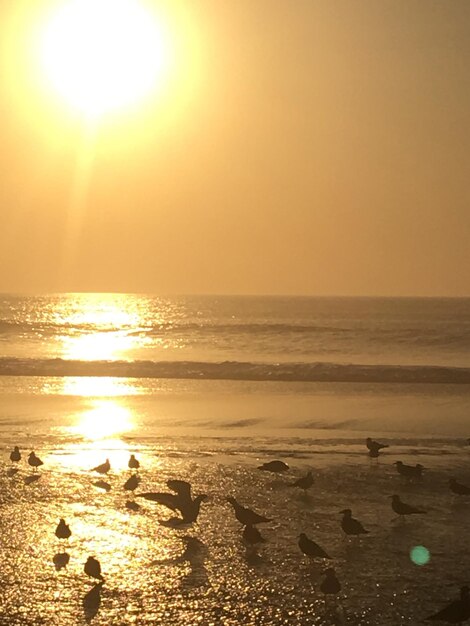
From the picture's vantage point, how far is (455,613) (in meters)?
6.98

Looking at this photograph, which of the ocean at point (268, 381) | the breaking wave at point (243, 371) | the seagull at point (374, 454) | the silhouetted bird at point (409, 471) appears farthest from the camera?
the breaking wave at point (243, 371)

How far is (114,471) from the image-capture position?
1287cm

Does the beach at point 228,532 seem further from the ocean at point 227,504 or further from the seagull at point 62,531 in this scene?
the seagull at point 62,531

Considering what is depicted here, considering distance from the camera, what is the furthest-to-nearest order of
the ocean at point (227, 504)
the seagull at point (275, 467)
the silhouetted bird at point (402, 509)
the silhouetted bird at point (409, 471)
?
the seagull at point (275, 467), the silhouetted bird at point (409, 471), the silhouetted bird at point (402, 509), the ocean at point (227, 504)

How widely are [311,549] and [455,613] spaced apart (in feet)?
6.24

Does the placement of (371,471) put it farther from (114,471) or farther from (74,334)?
(74,334)

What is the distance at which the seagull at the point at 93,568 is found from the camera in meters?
7.88

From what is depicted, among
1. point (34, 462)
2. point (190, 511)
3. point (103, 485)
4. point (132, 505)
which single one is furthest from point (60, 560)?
point (34, 462)

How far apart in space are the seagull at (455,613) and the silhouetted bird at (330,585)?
2.67 ft

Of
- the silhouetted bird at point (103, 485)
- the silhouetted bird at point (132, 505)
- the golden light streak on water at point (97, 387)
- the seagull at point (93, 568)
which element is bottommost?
the seagull at point (93, 568)

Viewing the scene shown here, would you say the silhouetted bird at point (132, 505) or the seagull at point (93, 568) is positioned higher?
the silhouetted bird at point (132, 505)

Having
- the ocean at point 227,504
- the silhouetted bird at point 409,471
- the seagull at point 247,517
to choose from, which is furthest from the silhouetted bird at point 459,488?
the seagull at point 247,517

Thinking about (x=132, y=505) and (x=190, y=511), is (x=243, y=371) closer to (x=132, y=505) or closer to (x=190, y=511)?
(x=132, y=505)

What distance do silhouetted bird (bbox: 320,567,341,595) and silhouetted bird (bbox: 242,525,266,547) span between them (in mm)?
1559
